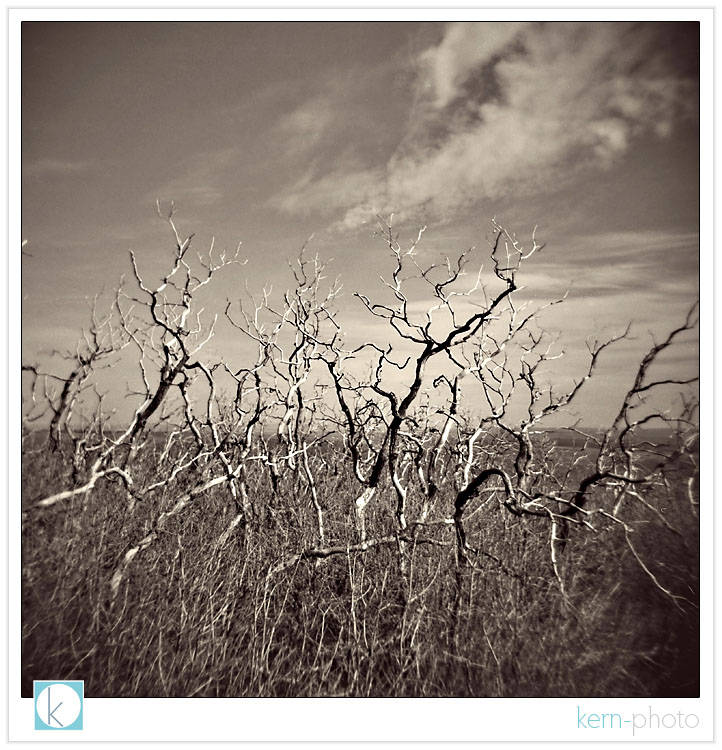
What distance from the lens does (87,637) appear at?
2605mm

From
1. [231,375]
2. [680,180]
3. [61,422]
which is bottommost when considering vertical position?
[61,422]

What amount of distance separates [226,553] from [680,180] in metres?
3.47

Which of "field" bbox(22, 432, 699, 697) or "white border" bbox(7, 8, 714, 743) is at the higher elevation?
"field" bbox(22, 432, 699, 697)

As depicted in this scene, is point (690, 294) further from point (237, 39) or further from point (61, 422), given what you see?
point (61, 422)
